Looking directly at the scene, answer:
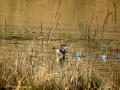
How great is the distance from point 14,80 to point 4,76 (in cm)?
27

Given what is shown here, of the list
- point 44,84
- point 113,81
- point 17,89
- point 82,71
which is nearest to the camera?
point 17,89

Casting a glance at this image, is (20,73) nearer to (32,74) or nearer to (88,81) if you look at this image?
(32,74)

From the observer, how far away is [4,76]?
6387mm

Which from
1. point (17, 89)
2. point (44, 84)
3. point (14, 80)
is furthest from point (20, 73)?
point (17, 89)

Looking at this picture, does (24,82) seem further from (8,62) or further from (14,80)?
(8,62)

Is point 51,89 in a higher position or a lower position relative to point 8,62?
lower

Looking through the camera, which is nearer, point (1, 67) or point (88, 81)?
point (88, 81)

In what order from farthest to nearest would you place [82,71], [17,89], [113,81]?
[82,71], [113,81], [17,89]

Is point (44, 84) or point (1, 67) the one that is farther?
point (1, 67)

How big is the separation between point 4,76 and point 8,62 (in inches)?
37.1

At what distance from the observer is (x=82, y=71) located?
23.4 ft

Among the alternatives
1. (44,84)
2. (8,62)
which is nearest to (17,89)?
(44,84)

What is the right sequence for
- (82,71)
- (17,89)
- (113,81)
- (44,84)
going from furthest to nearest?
(82,71) → (113,81) → (44,84) → (17,89)

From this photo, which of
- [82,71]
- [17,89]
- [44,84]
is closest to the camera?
[17,89]
